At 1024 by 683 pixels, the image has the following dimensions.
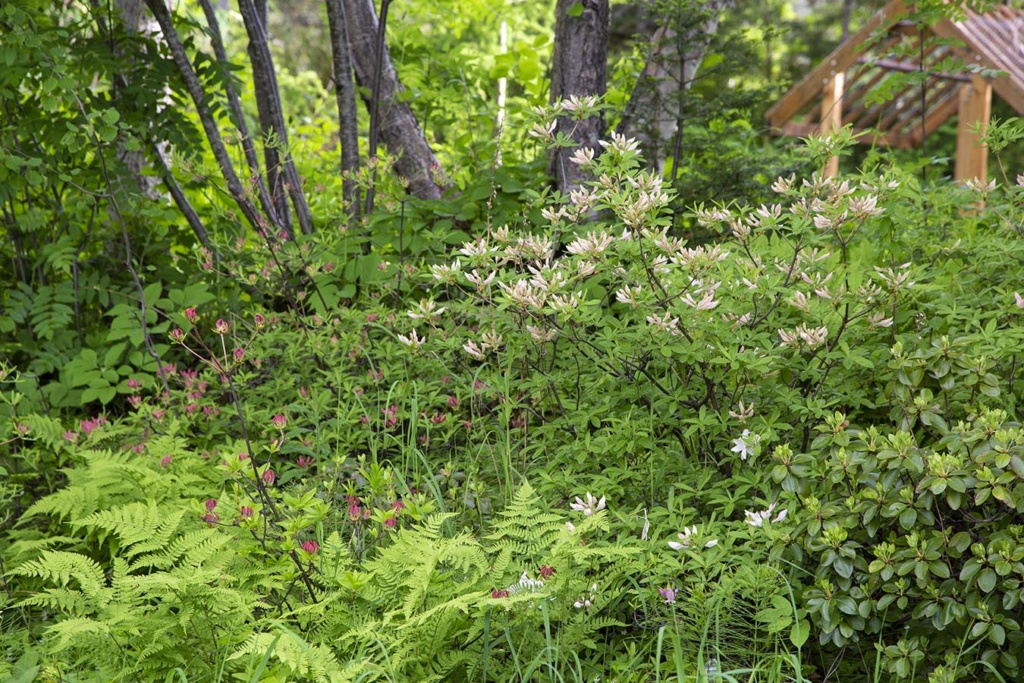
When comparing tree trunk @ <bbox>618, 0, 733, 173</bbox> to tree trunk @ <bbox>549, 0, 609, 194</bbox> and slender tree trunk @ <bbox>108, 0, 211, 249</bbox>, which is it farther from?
slender tree trunk @ <bbox>108, 0, 211, 249</bbox>

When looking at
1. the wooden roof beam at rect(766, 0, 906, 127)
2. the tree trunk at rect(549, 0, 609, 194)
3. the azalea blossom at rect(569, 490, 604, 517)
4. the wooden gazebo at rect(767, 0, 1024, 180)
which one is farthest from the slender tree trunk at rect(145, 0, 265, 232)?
the wooden roof beam at rect(766, 0, 906, 127)

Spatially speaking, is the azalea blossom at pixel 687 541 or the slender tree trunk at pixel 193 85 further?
the slender tree trunk at pixel 193 85

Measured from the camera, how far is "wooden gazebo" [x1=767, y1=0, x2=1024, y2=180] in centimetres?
575

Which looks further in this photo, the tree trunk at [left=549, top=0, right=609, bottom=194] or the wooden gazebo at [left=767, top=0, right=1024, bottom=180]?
the wooden gazebo at [left=767, top=0, right=1024, bottom=180]

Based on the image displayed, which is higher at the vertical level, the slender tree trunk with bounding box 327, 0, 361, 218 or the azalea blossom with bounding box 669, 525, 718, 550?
the slender tree trunk with bounding box 327, 0, 361, 218

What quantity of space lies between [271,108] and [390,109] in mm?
618

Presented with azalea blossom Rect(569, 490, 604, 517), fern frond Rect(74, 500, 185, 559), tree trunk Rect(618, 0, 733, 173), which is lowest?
azalea blossom Rect(569, 490, 604, 517)

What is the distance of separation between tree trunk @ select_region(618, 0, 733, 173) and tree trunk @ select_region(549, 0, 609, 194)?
36 centimetres

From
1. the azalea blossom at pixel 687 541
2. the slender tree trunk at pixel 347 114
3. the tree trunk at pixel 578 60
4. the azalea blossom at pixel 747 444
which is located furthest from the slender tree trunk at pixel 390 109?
the azalea blossom at pixel 687 541

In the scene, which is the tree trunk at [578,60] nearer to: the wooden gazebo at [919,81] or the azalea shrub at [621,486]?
the azalea shrub at [621,486]

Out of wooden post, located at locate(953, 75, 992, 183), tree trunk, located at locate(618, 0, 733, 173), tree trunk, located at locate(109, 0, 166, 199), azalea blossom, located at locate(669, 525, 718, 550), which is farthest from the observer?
wooden post, located at locate(953, 75, 992, 183)

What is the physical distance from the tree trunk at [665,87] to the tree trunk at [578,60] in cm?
36

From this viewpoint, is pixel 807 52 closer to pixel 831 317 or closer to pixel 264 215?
pixel 264 215

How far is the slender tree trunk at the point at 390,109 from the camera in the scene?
477 centimetres
